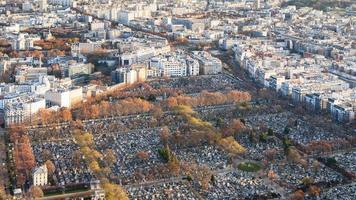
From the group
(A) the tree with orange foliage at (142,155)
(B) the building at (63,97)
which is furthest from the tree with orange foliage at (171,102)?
(A) the tree with orange foliage at (142,155)

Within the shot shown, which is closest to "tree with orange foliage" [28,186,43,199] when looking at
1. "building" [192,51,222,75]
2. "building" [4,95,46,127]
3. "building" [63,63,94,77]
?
"building" [4,95,46,127]

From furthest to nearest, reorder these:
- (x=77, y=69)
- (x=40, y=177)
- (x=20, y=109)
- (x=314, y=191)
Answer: (x=77, y=69) → (x=20, y=109) → (x=40, y=177) → (x=314, y=191)

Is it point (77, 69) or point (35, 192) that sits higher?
point (77, 69)

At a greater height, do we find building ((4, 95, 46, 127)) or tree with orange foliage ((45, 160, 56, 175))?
building ((4, 95, 46, 127))

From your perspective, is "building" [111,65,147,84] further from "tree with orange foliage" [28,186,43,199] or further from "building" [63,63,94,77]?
"tree with orange foliage" [28,186,43,199]

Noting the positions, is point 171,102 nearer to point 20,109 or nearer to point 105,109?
point 105,109

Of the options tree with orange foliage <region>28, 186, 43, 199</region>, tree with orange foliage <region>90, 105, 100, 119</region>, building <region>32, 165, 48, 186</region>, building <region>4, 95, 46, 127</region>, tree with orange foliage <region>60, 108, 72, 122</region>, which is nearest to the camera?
tree with orange foliage <region>28, 186, 43, 199</region>

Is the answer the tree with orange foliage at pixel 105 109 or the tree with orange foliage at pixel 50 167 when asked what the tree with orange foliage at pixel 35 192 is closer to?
the tree with orange foliage at pixel 50 167

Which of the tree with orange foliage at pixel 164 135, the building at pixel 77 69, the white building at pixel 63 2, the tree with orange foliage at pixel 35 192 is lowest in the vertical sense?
the tree with orange foliage at pixel 35 192

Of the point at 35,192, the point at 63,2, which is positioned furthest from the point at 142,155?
the point at 63,2

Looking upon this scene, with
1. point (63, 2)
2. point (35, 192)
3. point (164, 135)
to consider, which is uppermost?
point (63, 2)

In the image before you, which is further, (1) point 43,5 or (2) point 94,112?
(1) point 43,5

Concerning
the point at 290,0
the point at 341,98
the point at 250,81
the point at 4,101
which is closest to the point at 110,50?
the point at 250,81
